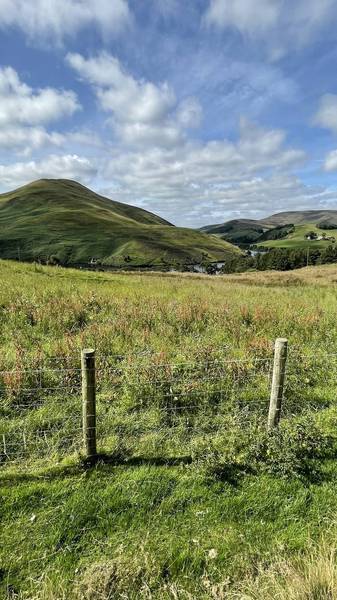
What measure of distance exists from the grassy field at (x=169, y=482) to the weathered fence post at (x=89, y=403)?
281 millimetres

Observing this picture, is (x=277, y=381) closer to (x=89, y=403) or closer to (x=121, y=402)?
(x=121, y=402)

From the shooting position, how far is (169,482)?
5.45 meters

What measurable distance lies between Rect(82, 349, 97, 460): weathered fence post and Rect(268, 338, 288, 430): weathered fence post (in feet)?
10.4

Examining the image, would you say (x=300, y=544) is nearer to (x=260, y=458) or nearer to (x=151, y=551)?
(x=260, y=458)

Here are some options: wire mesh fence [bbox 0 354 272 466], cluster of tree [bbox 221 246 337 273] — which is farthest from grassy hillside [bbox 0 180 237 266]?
wire mesh fence [bbox 0 354 272 466]

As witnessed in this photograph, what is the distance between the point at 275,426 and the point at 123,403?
9.84 feet

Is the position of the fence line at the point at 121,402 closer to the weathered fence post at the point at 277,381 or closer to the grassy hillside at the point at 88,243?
the weathered fence post at the point at 277,381

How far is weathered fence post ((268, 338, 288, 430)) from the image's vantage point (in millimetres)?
6398

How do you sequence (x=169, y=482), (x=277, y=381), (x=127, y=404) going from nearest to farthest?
(x=169, y=482), (x=277, y=381), (x=127, y=404)

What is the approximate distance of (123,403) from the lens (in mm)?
7359

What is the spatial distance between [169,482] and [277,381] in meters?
2.59

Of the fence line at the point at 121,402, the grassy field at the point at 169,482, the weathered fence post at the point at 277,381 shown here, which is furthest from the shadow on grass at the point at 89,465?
the weathered fence post at the point at 277,381

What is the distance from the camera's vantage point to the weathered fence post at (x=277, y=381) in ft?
21.0

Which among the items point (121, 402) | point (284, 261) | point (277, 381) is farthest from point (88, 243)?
point (277, 381)
